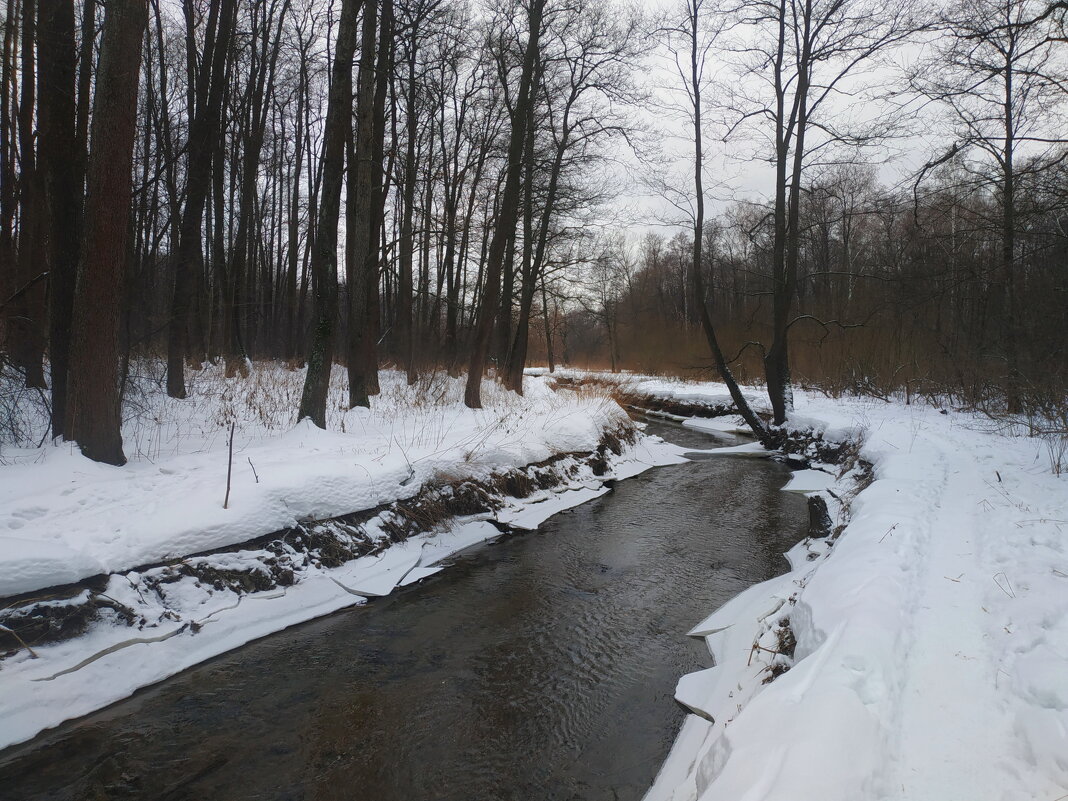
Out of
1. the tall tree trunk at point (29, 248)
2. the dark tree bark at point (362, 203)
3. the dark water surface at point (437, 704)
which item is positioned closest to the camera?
the dark water surface at point (437, 704)

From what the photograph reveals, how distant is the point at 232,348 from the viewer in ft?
51.9

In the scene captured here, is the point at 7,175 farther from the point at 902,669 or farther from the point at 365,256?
the point at 902,669

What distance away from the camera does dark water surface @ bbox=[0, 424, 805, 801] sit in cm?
303

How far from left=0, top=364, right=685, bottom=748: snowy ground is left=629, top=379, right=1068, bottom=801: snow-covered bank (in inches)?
128

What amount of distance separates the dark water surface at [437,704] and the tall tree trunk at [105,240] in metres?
2.94

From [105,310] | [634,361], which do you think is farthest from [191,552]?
[634,361]

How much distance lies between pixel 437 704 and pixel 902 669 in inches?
104

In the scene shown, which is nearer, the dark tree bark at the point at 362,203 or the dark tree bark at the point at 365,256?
the dark tree bark at the point at 362,203

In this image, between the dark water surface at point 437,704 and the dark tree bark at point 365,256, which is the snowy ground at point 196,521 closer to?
the dark water surface at point 437,704

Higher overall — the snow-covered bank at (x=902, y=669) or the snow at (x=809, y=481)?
the snow-covered bank at (x=902, y=669)

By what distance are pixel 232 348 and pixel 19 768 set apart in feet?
47.0

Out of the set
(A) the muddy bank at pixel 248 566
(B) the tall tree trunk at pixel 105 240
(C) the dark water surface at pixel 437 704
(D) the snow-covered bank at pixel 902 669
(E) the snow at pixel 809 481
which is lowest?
(C) the dark water surface at pixel 437 704

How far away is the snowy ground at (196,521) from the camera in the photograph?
12.2 feet

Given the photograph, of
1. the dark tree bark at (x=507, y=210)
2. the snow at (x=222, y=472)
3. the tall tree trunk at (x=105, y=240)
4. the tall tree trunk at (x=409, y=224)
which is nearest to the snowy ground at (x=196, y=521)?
the snow at (x=222, y=472)
